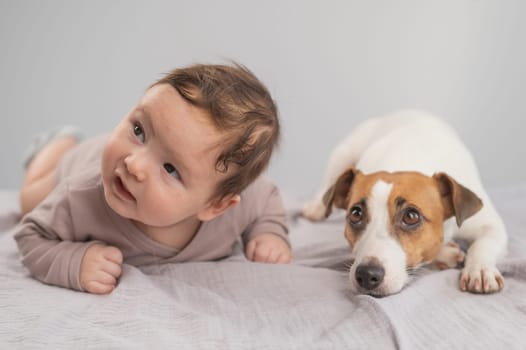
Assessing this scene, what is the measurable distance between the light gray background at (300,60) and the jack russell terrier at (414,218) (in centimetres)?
127

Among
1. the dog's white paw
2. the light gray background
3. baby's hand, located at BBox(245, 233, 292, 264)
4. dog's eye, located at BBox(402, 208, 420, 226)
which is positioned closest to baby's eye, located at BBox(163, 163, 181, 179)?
baby's hand, located at BBox(245, 233, 292, 264)

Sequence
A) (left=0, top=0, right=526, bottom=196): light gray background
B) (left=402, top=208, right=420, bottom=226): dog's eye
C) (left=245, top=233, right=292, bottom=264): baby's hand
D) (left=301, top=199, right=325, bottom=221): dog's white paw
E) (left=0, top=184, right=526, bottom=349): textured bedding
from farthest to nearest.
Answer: (left=0, top=0, right=526, bottom=196): light gray background → (left=301, top=199, right=325, bottom=221): dog's white paw → (left=245, top=233, right=292, bottom=264): baby's hand → (left=402, top=208, right=420, bottom=226): dog's eye → (left=0, top=184, right=526, bottom=349): textured bedding

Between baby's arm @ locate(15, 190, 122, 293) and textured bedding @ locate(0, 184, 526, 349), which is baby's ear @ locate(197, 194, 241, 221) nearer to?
textured bedding @ locate(0, 184, 526, 349)

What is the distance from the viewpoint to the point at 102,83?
9.89 feet

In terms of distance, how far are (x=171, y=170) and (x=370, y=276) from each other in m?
0.49

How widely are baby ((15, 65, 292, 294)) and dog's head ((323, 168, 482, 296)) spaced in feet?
0.87

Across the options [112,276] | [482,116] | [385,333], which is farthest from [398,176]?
[482,116]

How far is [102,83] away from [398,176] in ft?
6.51

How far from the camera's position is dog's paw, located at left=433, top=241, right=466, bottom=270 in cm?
150

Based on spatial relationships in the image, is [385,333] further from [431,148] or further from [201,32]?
[201,32]

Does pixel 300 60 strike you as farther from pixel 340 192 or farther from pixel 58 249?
pixel 58 249

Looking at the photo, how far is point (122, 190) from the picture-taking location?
1.34 m

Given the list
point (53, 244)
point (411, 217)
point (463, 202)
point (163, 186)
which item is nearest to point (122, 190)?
point (163, 186)

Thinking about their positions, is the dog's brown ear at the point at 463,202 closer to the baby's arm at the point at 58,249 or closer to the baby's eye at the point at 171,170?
the baby's eye at the point at 171,170
